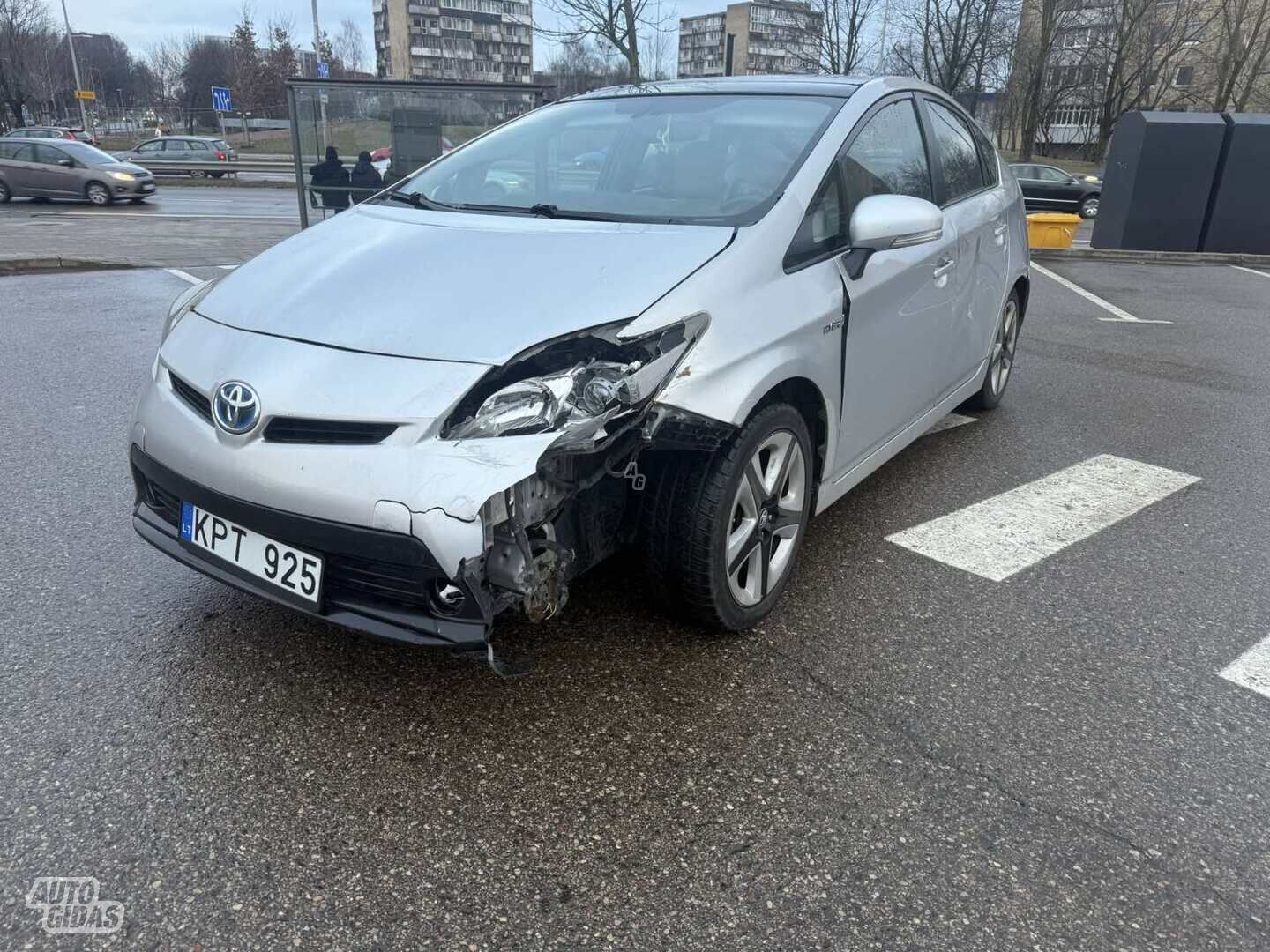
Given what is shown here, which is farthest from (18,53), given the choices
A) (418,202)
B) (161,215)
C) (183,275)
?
(418,202)

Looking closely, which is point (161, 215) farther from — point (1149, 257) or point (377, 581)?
point (377, 581)

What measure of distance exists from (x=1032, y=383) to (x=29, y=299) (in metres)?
8.45

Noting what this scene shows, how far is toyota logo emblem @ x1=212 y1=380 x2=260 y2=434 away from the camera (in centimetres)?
227

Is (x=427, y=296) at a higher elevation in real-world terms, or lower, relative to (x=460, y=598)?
higher

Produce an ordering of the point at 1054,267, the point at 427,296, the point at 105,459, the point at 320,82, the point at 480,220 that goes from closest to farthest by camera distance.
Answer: the point at 427,296
the point at 480,220
the point at 105,459
the point at 320,82
the point at 1054,267

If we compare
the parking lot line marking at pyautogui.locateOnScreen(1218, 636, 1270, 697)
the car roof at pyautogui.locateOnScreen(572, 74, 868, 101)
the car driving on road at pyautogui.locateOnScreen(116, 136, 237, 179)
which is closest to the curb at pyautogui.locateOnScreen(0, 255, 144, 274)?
the car roof at pyautogui.locateOnScreen(572, 74, 868, 101)

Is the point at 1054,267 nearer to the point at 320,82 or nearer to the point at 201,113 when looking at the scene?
the point at 320,82

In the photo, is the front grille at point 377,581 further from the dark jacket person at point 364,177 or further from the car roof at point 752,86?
the dark jacket person at point 364,177

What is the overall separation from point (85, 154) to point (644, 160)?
→ 2149cm

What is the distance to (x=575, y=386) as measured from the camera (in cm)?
223

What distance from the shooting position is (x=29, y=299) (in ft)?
27.1

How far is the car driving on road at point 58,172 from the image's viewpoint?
1973 centimetres

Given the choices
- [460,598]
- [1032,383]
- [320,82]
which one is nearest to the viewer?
[460,598]

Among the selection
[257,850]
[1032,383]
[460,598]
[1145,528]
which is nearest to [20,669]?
[257,850]
